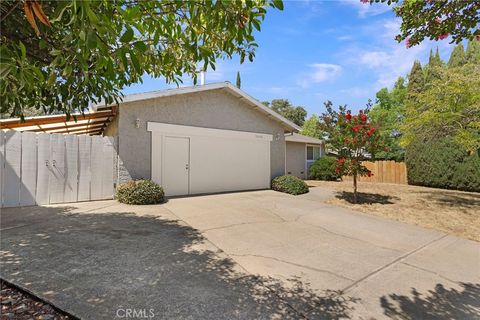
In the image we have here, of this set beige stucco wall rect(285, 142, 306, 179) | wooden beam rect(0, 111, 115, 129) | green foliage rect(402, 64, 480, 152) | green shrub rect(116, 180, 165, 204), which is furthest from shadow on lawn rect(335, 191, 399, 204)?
wooden beam rect(0, 111, 115, 129)

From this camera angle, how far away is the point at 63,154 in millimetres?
9016

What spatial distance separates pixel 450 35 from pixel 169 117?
9.17m

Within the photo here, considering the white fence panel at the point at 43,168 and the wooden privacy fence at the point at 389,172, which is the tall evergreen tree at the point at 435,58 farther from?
the white fence panel at the point at 43,168

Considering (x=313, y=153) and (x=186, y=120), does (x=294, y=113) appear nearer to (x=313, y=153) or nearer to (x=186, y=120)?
(x=313, y=153)

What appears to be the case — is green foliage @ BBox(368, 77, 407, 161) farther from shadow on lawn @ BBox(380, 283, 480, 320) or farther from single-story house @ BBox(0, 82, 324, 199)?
shadow on lawn @ BBox(380, 283, 480, 320)

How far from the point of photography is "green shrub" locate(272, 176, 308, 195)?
520 inches

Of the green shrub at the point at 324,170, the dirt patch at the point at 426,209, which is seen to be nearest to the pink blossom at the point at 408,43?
the dirt patch at the point at 426,209

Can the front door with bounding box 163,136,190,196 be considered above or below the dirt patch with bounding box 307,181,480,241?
above

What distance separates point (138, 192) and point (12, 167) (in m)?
3.57

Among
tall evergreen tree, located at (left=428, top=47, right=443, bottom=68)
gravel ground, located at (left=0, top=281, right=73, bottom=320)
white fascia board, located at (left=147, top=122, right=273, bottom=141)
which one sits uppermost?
tall evergreen tree, located at (left=428, top=47, right=443, bottom=68)

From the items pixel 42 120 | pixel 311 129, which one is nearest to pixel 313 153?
pixel 311 129

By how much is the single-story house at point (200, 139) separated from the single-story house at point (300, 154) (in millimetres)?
5012

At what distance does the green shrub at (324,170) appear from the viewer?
20203 mm

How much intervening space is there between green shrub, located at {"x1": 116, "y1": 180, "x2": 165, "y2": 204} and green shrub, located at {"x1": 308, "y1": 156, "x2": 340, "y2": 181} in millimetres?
13911
